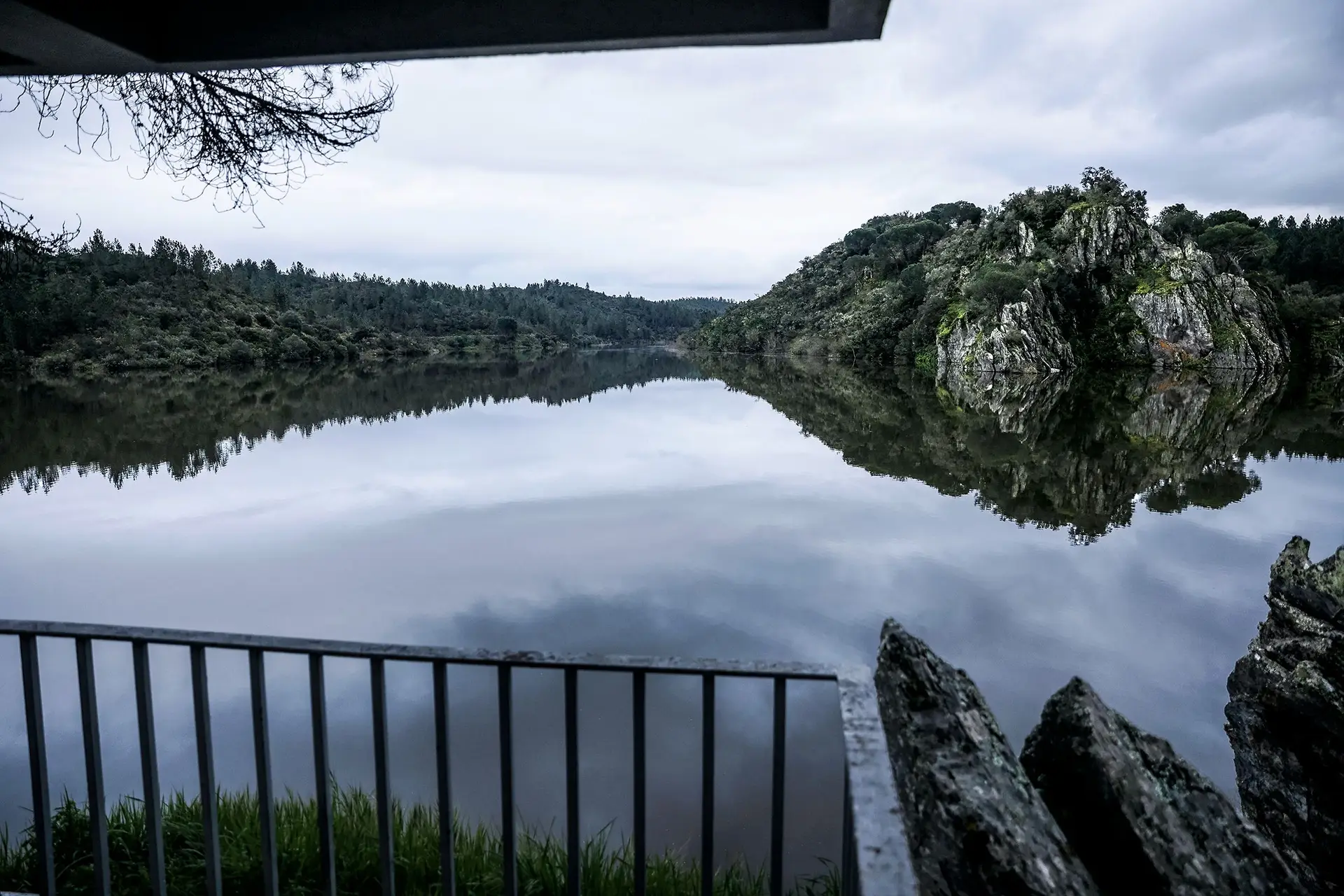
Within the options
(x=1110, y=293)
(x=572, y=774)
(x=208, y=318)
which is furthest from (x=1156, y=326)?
(x=208, y=318)

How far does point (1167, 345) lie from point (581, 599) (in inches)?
2164

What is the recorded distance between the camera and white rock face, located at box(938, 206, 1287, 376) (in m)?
50.3

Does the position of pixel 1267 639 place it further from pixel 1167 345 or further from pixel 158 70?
pixel 1167 345

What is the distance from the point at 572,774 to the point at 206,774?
129 cm

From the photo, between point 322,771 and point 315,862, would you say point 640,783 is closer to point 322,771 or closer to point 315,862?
point 322,771

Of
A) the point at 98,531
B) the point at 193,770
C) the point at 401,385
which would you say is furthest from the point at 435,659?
the point at 401,385

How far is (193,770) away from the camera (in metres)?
6.48

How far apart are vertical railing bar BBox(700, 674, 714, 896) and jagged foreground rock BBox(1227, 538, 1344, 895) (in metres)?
4.32

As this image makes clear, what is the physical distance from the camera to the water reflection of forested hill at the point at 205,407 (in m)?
24.4

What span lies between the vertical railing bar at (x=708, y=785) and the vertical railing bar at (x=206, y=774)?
158 centimetres

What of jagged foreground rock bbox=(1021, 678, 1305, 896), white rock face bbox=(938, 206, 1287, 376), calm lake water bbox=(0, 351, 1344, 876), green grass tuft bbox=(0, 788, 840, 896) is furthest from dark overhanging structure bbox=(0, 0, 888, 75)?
white rock face bbox=(938, 206, 1287, 376)

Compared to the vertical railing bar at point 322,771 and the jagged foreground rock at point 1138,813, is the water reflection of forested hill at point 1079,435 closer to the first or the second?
the jagged foreground rock at point 1138,813

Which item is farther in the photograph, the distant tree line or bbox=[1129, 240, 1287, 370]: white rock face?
the distant tree line

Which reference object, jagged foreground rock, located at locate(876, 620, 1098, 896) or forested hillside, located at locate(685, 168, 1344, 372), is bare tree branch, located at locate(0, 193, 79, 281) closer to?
jagged foreground rock, located at locate(876, 620, 1098, 896)
